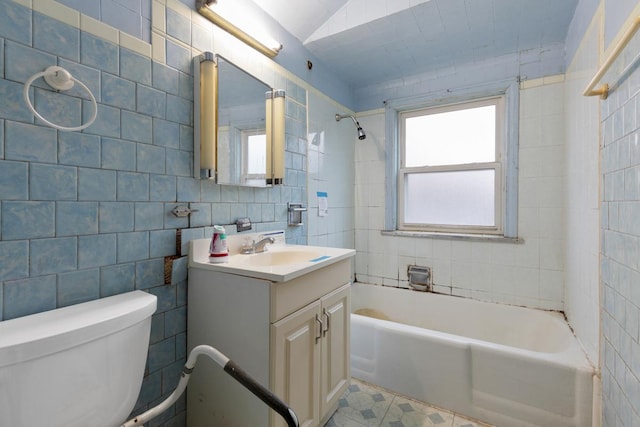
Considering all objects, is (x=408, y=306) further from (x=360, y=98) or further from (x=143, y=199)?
(x=143, y=199)

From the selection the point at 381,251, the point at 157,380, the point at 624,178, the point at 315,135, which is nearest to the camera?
the point at 624,178

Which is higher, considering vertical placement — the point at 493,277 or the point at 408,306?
the point at 493,277

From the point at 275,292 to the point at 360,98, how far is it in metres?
2.24

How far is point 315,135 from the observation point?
218cm

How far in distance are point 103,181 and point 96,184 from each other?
0.08 feet

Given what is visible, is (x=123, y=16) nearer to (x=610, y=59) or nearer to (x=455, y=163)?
(x=610, y=59)

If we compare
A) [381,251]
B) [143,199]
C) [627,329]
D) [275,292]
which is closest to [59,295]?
[143,199]

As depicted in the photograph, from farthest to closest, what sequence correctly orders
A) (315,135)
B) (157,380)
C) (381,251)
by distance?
1. (381,251)
2. (315,135)
3. (157,380)

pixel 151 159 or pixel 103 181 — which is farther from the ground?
pixel 151 159

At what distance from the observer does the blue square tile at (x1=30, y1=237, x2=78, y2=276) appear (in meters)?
0.90

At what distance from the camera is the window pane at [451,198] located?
2348 millimetres

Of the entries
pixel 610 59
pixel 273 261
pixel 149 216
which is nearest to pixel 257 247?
pixel 273 261

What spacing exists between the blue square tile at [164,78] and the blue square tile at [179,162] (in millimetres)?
255

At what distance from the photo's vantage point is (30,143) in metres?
0.88
